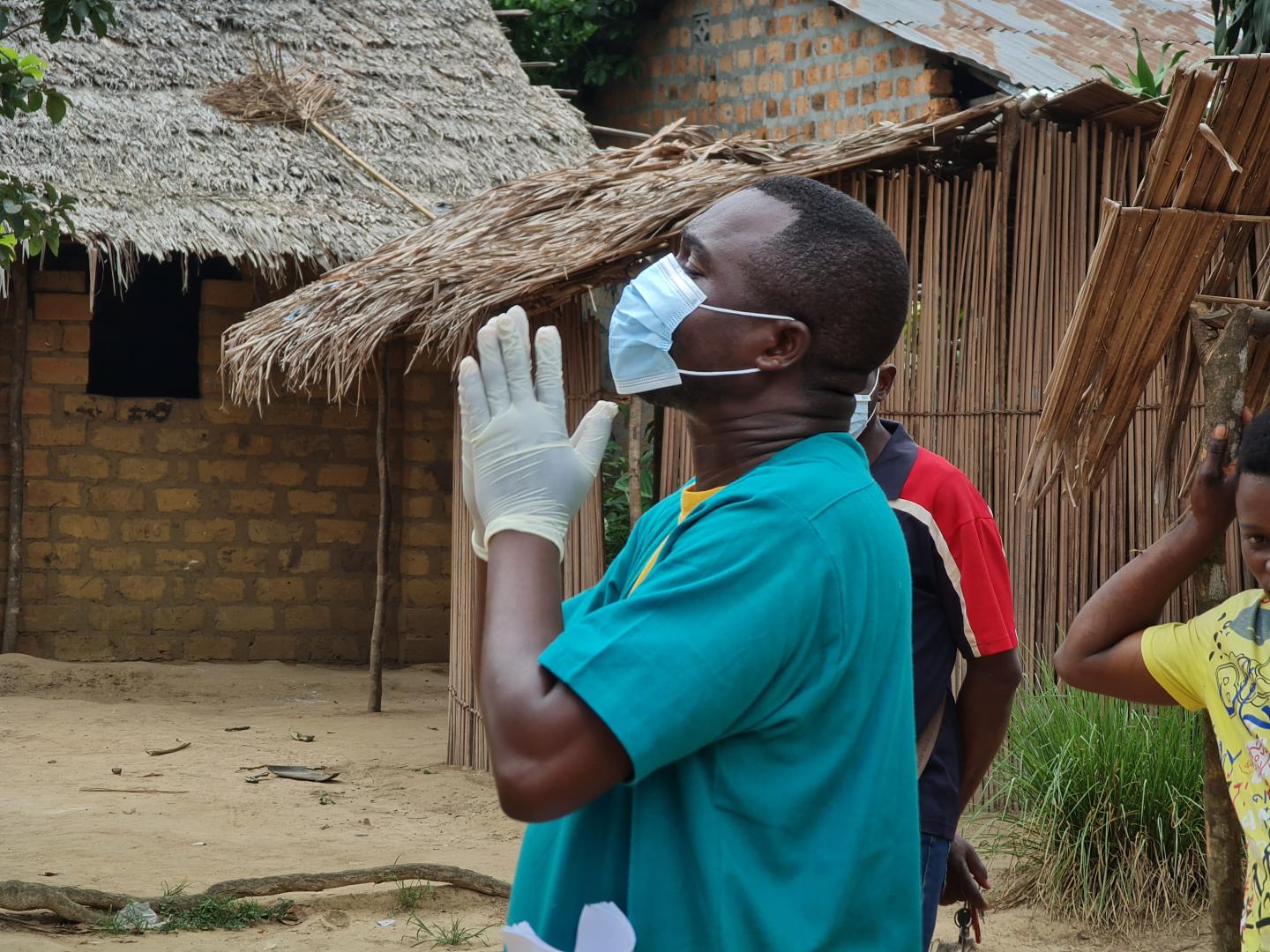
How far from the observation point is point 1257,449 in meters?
2.31

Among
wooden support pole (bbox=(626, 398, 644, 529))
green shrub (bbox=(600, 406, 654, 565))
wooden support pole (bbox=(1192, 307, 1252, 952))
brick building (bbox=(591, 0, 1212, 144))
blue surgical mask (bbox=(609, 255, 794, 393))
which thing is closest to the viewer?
blue surgical mask (bbox=(609, 255, 794, 393))

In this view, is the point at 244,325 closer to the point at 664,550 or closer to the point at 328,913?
the point at 328,913

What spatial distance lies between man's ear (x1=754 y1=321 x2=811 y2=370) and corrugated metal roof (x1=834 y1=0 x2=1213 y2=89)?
8643 mm

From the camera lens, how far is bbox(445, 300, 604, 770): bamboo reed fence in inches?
258

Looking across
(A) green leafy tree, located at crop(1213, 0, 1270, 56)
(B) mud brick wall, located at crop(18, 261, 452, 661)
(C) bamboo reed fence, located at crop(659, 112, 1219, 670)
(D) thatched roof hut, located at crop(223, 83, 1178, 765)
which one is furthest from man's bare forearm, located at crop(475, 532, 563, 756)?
(B) mud brick wall, located at crop(18, 261, 452, 661)

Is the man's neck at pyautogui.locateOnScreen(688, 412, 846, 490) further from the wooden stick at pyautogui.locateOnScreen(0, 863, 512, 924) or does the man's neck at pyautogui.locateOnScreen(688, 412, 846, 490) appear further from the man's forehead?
the wooden stick at pyautogui.locateOnScreen(0, 863, 512, 924)

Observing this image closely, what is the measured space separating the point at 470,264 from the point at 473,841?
2413mm

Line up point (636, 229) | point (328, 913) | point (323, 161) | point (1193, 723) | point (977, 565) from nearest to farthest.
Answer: point (977, 565) < point (1193, 723) < point (328, 913) < point (636, 229) < point (323, 161)

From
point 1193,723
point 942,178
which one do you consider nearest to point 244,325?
point 942,178

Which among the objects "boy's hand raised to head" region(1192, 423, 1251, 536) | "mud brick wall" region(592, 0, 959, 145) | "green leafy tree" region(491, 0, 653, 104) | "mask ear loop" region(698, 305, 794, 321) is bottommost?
"boy's hand raised to head" region(1192, 423, 1251, 536)

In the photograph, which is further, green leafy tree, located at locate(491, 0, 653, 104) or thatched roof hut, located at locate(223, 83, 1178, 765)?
green leafy tree, located at locate(491, 0, 653, 104)

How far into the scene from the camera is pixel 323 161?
9.84 m

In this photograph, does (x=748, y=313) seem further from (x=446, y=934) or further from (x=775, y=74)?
(x=775, y=74)

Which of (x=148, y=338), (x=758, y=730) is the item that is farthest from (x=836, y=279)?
(x=148, y=338)
